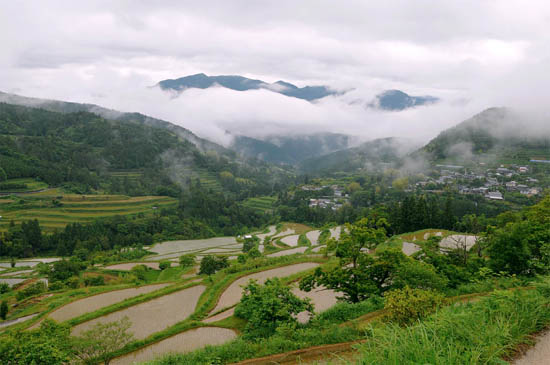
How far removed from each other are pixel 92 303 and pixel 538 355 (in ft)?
77.3

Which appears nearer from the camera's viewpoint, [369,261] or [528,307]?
[528,307]

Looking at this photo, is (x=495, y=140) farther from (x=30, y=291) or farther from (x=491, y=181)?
(x=30, y=291)

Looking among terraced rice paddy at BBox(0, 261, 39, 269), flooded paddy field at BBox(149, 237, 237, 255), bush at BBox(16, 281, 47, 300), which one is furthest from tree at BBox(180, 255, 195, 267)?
terraced rice paddy at BBox(0, 261, 39, 269)

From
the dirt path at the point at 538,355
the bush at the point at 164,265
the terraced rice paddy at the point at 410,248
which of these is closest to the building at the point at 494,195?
the terraced rice paddy at the point at 410,248

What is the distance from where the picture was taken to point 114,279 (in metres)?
32.7

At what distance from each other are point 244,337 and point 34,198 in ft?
280

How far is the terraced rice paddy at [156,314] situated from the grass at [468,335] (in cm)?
1481

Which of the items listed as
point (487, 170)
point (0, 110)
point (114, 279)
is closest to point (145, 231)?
point (114, 279)

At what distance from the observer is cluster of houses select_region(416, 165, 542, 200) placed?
6619cm

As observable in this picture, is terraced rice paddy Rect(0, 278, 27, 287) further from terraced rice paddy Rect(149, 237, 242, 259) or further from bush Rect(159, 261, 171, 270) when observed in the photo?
terraced rice paddy Rect(149, 237, 242, 259)

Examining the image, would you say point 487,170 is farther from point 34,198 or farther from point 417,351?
point 34,198

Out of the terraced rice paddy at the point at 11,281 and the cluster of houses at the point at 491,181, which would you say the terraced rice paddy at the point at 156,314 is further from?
the cluster of houses at the point at 491,181

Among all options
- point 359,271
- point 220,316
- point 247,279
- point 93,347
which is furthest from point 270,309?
point 247,279

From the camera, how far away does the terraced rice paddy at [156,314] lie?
52.1 ft
